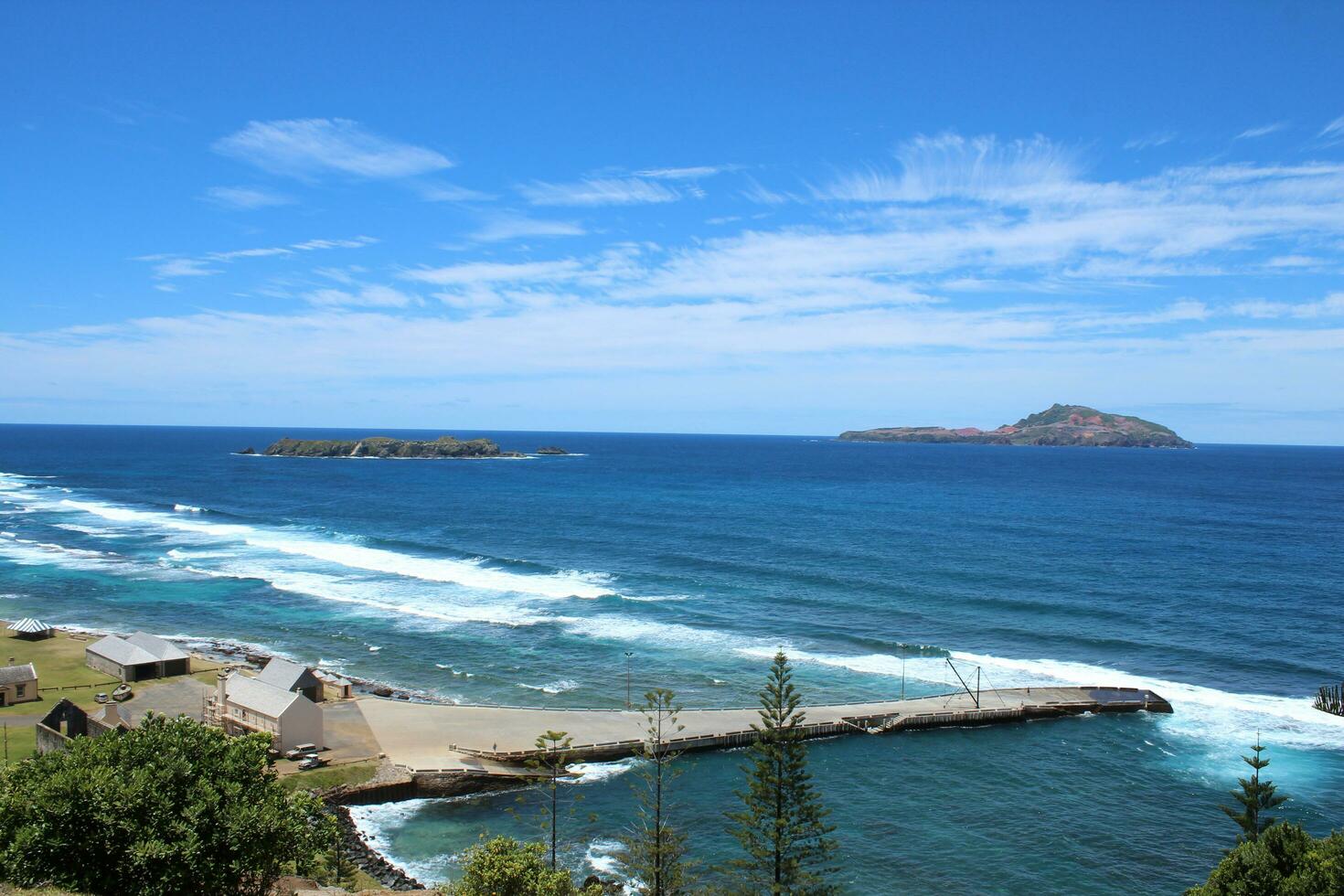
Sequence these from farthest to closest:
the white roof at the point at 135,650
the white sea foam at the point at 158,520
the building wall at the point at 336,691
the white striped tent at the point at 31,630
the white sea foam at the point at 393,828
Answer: the white sea foam at the point at 158,520 → the white striped tent at the point at 31,630 → the white roof at the point at 135,650 → the building wall at the point at 336,691 → the white sea foam at the point at 393,828

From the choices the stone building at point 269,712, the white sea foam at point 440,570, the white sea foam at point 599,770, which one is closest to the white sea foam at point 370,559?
the white sea foam at point 440,570

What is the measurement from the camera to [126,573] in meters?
75.6

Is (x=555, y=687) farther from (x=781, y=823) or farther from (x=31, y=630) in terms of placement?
(x=31, y=630)

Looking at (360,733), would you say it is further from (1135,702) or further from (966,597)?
(966,597)

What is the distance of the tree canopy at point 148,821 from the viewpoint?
19.0 metres

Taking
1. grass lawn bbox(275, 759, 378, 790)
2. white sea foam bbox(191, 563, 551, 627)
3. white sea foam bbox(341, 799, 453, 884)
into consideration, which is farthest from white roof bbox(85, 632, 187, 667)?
white sea foam bbox(341, 799, 453, 884)

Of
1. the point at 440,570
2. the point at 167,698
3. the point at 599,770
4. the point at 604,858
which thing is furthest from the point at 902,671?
the point at 440,570

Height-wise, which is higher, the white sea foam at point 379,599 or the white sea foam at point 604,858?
the white sea foam at point 379,599

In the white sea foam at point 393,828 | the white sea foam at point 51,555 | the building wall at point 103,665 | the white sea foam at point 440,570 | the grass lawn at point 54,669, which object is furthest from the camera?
the white sea foam at point 51,555

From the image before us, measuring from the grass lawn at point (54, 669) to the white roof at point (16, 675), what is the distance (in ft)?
3.68

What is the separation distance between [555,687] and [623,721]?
21.8 feet

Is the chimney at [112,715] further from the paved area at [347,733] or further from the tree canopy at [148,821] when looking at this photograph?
the tree canopy at [148,821]

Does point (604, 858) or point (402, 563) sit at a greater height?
point (402, 563)

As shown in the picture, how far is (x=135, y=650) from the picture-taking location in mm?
48062
